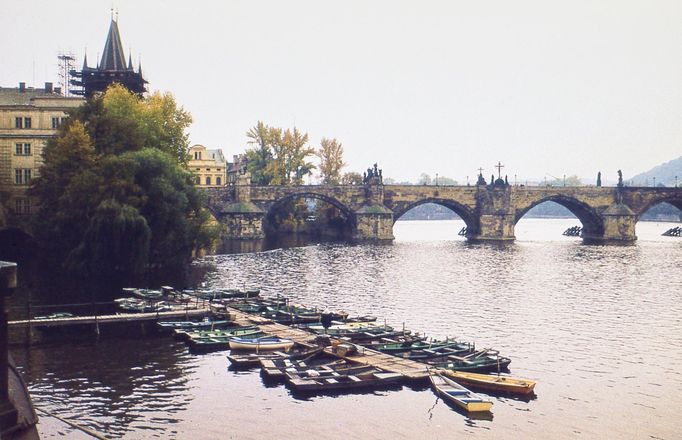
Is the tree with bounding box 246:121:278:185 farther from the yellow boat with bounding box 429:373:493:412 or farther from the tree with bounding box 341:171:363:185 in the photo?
the yellow boat with bounding box 429:373:493:412

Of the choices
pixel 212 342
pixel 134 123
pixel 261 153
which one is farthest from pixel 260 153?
pixel 212 342

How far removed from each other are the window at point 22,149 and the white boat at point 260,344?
60.2 meters

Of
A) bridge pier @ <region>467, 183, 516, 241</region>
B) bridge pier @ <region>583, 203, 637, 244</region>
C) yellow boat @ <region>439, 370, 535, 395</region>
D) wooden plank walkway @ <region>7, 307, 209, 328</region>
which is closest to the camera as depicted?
yellow boat @ <region>439, 370, 535, 395</region>

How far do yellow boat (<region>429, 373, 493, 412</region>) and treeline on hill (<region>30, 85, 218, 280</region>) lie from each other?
3622cm

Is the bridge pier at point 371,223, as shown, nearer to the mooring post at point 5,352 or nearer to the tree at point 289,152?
the tree at point 289,152

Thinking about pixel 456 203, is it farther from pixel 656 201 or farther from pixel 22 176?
pixel 22 176

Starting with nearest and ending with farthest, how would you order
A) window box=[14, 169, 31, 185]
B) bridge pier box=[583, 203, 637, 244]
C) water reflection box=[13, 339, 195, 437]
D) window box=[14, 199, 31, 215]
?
water reflection box=[13, 339, 195, 437]
window box=[14, 199, 31, 215]
window box=[14, 169, 31, 185]
bridge pier box=[583, 203, 637, 244]

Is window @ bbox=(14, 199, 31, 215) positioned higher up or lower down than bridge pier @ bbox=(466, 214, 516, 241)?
higher up

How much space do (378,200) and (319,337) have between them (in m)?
96.9

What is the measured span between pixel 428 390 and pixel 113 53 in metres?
97.9

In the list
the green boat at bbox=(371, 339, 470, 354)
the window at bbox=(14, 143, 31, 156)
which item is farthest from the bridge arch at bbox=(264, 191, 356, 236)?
the green boat at bbox=(371, 339, 470, 354)

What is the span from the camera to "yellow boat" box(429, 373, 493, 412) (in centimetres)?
3166

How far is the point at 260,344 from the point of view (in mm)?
41500

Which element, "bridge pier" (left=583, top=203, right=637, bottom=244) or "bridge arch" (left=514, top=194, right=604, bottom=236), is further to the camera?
"bridge arch" (left=514, top=194, right=604, bottom=236)
